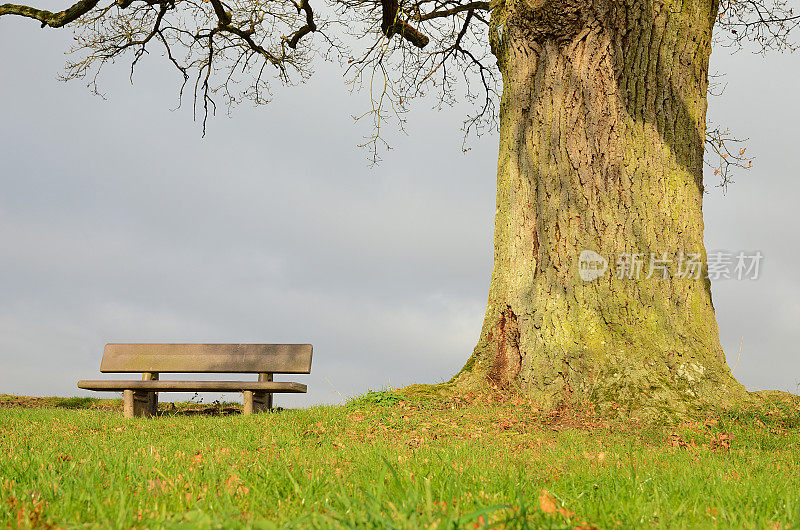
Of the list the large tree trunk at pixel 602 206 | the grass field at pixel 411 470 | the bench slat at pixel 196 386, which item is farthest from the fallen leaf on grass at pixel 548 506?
the bench slat at pixel 196 386

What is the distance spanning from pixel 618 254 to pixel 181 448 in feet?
17.2

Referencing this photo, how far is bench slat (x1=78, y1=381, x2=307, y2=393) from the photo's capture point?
9.89 m

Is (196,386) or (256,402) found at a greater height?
(196,386)

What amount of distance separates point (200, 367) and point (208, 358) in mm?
218

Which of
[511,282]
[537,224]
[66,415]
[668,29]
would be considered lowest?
[66,415]

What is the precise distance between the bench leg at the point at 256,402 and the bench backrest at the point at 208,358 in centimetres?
42

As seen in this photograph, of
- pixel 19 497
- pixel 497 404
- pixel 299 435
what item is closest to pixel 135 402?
pixel 299 435

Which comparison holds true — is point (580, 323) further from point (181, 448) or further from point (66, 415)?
point (66, 415)

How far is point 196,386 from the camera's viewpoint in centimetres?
1013

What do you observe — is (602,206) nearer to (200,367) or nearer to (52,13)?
(200,367)

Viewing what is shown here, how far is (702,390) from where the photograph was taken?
281 inches

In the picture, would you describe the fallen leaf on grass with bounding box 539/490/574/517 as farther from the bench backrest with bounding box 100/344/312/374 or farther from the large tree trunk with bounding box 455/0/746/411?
the bench backrest with bounding box 100/344/312/374

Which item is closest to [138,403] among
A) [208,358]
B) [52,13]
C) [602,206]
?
[208,358]

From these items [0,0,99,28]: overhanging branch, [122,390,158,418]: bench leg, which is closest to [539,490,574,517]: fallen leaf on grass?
[122,390,158,418]: bench leg
